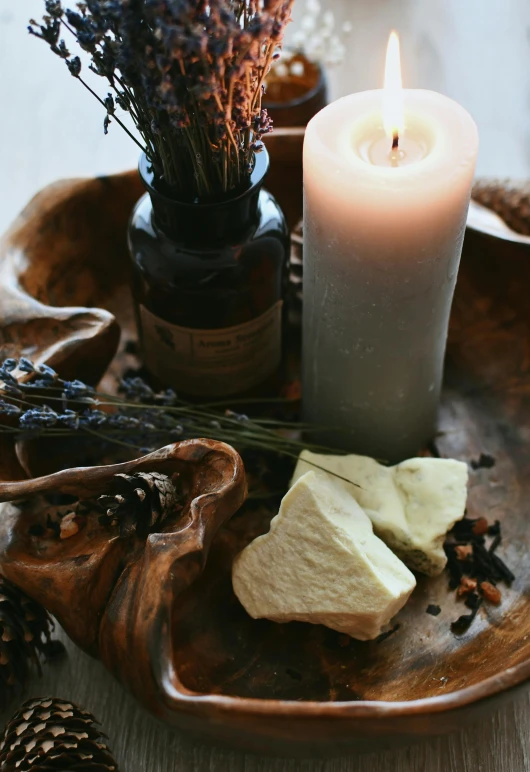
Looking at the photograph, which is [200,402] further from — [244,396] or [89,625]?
[89,625]

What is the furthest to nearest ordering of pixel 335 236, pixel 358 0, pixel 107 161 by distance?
pixel 358 0 → pixel 107 161 → pixel 335 236

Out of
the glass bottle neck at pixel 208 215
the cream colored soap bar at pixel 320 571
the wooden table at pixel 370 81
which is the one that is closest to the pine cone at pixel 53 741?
the cream colored soap bar at pixel 320 571

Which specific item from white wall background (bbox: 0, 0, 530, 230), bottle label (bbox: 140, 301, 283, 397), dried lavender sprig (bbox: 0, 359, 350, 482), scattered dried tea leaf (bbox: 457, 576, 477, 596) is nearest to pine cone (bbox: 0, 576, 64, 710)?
dried lavender sprig (bbox: 0, 359, 350, 482)

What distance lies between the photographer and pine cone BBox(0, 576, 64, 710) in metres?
0.72

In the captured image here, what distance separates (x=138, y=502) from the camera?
0.66 meters

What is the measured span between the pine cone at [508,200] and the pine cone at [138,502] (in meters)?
0.55

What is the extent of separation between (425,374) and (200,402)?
22cm

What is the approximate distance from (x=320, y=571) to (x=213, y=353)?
225mm

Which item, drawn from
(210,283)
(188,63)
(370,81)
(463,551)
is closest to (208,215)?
(210,283)

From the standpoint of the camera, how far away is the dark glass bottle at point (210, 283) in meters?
0.74

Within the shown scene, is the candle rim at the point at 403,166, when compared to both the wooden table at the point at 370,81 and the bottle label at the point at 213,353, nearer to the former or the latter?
the bottle label at the point at 213,353

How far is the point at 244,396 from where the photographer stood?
873 mm

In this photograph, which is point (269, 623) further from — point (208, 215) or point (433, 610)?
point (208, 215)

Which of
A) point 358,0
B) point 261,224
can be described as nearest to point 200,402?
point 261,224
